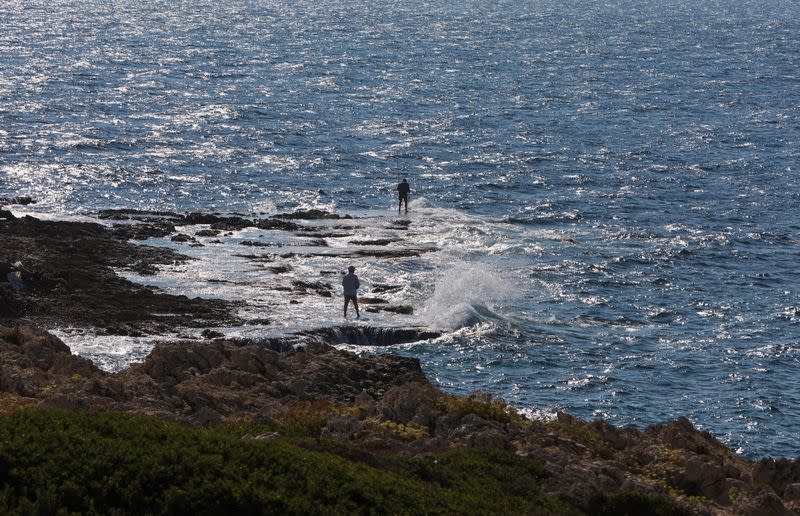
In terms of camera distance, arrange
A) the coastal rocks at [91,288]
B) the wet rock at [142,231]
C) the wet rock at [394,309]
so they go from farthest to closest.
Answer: the wet rock at [142,231] → the wet rock at [394,309] → the coastal rocks at [91,288]

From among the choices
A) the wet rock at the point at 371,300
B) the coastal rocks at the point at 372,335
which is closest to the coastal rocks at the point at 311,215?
the wet rock at the point at 371,300

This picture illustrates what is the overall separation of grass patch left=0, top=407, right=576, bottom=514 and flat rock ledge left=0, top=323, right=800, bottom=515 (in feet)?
5.67

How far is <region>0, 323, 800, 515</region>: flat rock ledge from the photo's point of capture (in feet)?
55.8

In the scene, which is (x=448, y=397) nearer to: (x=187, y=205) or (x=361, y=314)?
(x=361, y=314)

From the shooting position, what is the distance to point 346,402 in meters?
22.0

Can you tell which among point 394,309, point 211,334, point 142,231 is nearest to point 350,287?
point 394,309

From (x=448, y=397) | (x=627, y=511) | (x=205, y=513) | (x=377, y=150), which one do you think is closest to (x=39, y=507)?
(x=205, y=513)

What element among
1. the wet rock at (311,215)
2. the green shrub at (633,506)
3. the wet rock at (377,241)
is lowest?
the green shrub at (633,506)

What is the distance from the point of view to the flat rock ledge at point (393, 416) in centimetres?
1702

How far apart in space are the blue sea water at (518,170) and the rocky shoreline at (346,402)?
9.26 feet

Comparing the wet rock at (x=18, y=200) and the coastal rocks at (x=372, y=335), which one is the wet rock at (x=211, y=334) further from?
the wet rock at (x=18, y=200)

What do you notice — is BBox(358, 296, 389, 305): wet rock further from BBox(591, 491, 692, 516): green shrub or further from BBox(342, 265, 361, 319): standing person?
BBox(591, 491, 692, 516): green shrub

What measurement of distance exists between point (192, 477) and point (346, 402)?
29.5 ft

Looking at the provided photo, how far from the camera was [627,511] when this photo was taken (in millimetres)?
15672
